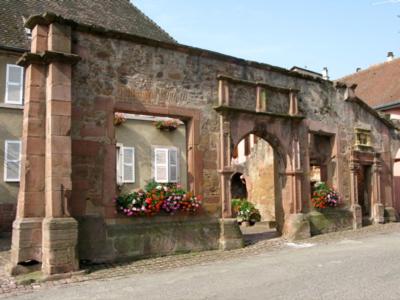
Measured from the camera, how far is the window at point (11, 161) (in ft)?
42.9

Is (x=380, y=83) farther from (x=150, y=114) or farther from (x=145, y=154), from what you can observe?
(x=150, y=114)

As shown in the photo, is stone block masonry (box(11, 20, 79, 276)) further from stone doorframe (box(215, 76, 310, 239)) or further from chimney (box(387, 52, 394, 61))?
chimney (box(387, 52, 394, 61))

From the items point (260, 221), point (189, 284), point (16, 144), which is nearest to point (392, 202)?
point (260, 221)

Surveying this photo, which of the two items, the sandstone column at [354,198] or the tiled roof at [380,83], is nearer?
the sandstone column at [354,198]

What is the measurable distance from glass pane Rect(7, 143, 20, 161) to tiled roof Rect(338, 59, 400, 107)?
16.8 m

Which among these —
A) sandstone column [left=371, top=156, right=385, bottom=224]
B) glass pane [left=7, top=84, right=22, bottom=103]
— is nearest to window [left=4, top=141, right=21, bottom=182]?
glass pane [left=7, top=84, right=22, bottom=103]

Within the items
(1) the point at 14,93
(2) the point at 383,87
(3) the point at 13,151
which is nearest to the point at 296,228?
(3) the point at 13,151

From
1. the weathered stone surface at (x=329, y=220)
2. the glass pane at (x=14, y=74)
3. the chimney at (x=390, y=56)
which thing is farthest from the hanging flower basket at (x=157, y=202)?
the chimney at (x=390, y=56)

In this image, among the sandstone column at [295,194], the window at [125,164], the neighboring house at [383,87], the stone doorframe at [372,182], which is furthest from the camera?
the neighboring house at [383,87]

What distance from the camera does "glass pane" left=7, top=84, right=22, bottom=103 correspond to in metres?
13.4

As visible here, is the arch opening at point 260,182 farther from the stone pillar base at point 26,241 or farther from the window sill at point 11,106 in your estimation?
the stone pillar base at point 26,241

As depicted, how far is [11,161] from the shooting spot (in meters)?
13.2

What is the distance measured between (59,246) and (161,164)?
10.1 m

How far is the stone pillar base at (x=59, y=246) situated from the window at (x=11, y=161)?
692cm
